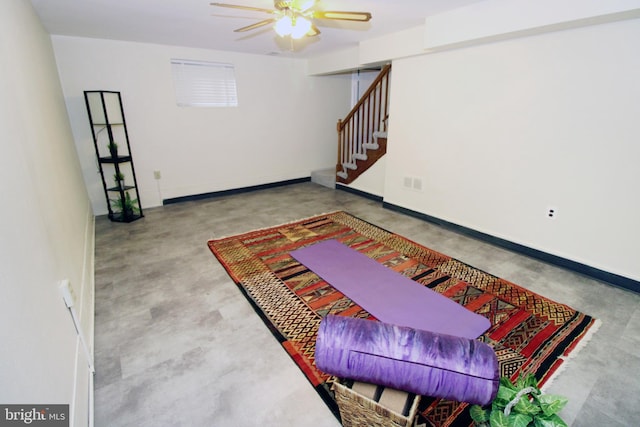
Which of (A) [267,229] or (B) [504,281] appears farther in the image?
(A) [267,229]

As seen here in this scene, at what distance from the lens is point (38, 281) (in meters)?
1.32

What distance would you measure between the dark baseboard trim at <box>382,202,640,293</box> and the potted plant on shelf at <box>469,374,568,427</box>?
2285 mm

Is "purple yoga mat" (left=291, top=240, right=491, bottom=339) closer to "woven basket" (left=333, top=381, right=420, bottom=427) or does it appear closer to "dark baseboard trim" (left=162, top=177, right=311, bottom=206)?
"woven basket" (left=333, top=381, right=420, bottom=427)

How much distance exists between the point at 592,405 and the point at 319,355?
1559 millimetres

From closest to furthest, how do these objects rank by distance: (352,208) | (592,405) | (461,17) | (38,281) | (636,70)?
(38,281), (592,405), (636,70), (461,17), (352,208)

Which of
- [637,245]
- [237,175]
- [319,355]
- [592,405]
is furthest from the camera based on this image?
[237,175]

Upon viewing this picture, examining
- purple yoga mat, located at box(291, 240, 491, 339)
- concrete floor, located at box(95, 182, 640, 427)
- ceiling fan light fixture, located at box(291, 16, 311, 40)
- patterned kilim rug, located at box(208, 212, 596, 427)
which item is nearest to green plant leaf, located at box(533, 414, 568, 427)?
patterned kilim rug, located at box(208, 212, 596, 427)

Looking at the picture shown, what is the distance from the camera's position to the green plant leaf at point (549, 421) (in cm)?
116

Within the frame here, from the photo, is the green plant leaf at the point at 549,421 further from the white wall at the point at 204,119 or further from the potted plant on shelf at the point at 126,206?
the white wall at the point at 204,119

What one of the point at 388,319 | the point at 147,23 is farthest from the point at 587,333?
the point at 147,23

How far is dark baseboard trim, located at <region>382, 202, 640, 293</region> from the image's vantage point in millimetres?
2742

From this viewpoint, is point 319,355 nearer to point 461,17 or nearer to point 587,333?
point 587,333

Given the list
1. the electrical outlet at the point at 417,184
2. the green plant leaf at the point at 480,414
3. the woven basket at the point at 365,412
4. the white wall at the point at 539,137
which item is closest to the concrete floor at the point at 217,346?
the woven basket at the point at 365,412

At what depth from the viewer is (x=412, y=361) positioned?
1340 millimetres
